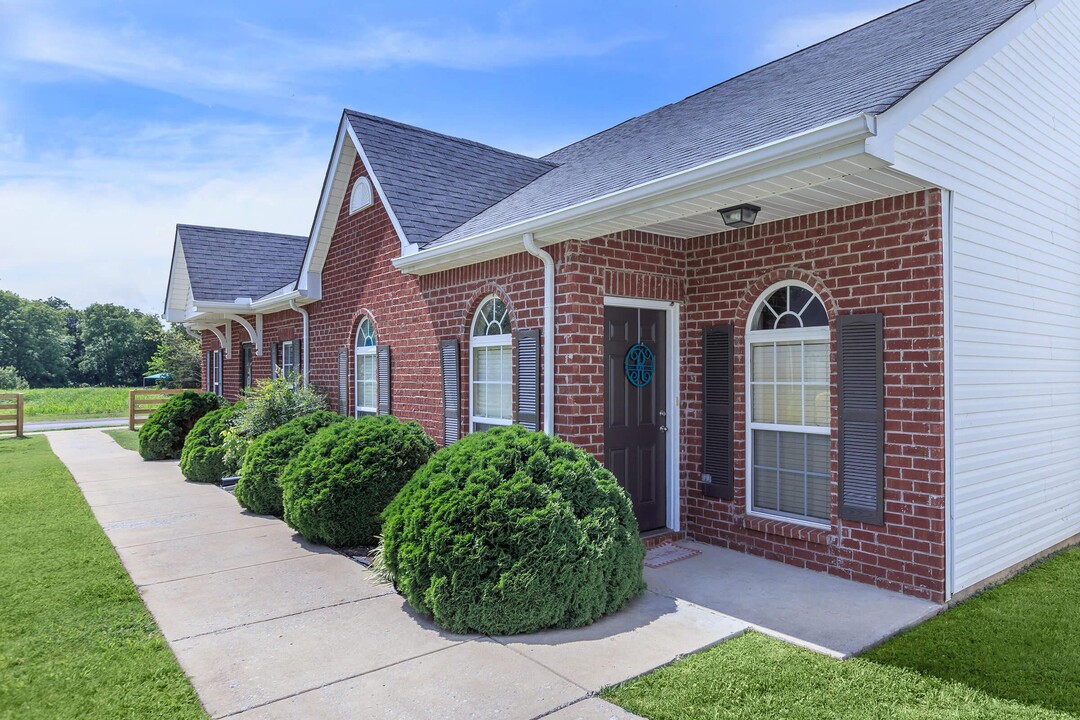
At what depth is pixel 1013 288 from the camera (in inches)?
227

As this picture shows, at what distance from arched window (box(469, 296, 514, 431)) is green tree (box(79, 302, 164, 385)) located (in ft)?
211

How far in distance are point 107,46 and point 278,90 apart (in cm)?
233

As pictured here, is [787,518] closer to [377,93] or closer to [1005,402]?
[1005,402]

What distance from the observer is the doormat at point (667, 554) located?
19.8 ft

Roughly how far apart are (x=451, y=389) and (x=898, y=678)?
553cm

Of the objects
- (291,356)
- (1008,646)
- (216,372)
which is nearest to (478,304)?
(1008,646)

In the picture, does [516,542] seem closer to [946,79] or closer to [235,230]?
[946,79]

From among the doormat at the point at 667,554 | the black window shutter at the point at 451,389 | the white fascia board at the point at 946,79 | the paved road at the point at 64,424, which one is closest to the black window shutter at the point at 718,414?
the doormat at the point at 667,554

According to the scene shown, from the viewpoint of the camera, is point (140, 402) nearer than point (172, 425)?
No

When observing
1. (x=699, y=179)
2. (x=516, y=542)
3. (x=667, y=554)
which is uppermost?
(x=699, y=179)

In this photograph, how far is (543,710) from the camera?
11.0 feet

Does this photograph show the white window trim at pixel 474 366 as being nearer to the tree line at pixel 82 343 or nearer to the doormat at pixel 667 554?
the doormat at pixel 667 554

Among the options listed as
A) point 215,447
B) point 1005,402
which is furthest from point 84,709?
point 215,447

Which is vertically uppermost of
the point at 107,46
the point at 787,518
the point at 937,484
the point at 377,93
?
the point at 377,93
